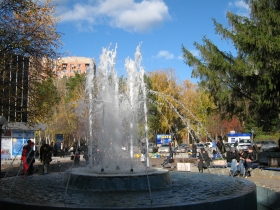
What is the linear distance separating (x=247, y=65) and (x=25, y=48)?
1134 centimetres

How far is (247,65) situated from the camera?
721 inches

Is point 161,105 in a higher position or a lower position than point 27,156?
higher

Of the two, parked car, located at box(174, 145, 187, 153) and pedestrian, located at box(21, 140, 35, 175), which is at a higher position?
pedestrian, located at box(21, 140, 35, 175)

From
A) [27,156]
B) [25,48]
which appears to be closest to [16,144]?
[25,48]

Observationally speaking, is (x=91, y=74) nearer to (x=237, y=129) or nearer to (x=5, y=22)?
(x=5, y=22)

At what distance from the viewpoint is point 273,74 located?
55.6 ft

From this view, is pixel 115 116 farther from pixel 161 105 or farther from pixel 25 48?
pixel 161 105

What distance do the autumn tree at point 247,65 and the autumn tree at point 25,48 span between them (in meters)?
8.28

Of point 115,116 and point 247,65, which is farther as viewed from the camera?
point 247,65

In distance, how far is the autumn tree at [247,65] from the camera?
16969 mm

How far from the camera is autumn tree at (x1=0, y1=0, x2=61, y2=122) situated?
51.4 feet

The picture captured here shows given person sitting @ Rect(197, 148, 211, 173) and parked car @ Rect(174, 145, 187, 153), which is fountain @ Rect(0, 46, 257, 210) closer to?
person sitting @ Rect(197, 148, 211, 173)

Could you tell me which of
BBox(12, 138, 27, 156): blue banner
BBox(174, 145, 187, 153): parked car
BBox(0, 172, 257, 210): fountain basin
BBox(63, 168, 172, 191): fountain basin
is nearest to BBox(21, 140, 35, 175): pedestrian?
BBox(0, 172, 257, 210): fountain basin

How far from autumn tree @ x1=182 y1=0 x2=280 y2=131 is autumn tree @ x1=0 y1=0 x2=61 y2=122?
8283 millimetres
